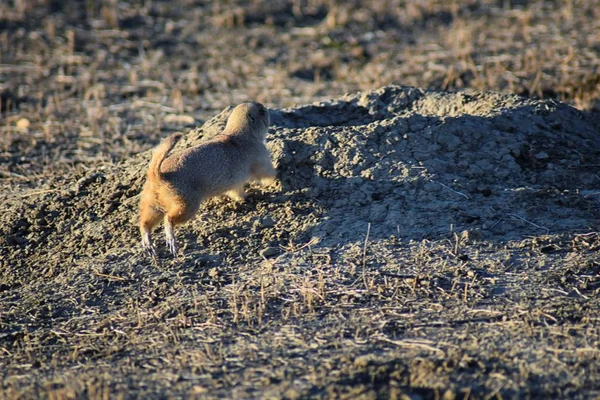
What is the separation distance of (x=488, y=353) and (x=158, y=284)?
8.97 ft

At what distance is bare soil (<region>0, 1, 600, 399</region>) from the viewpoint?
5.40m

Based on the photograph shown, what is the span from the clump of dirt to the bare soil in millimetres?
17

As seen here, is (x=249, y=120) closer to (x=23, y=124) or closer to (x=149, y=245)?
(x=149, y=245)

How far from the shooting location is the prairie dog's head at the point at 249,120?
7.92 m

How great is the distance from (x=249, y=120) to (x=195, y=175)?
105cm

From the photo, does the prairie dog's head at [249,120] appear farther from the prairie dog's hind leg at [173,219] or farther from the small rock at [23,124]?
the small rock at [23,124]

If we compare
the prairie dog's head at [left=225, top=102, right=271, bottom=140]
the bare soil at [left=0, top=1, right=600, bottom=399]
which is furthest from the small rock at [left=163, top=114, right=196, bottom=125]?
the prairie dog's head at [left=225, top=102, right=271, bottom=140]

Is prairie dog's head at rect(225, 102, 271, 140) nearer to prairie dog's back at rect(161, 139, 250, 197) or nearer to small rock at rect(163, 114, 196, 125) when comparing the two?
prairie dog's back at rect(161, 139, 250, 197)

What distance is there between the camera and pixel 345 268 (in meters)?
6.71

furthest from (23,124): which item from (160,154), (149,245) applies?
(160,154)

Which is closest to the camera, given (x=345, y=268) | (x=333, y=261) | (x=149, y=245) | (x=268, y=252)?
(x=345, y=268)

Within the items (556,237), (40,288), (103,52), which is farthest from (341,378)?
(103,52)

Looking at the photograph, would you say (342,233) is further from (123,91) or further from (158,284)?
(123,91)

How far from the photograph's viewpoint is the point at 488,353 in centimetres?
544
